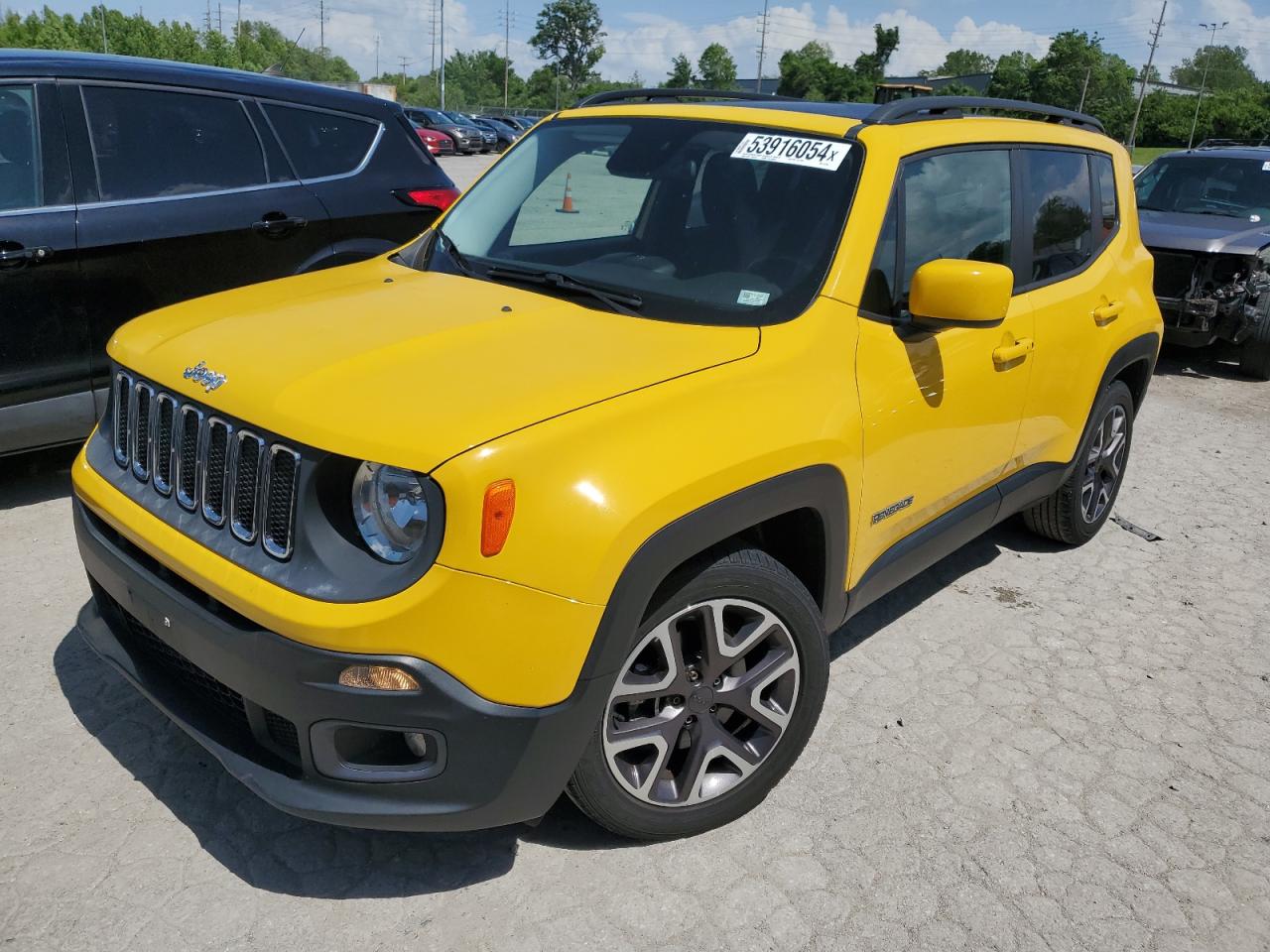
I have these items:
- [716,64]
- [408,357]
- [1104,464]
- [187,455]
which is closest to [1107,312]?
[1104,464]

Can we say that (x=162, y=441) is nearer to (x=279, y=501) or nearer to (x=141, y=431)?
(x=141, y=431)

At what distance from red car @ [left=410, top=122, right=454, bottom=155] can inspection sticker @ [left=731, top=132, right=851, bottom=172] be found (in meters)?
32.7

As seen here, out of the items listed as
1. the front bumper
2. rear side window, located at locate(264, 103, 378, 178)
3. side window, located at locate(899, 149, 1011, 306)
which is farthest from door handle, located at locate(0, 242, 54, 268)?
side window, located at locate(899, 149, 1011, 306)

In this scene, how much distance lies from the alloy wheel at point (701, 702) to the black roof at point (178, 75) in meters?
3.83

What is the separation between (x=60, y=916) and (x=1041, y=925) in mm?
2382

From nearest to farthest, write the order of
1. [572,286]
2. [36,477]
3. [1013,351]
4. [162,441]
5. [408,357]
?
1. [408,357]
2. [162,441]
3. [572,286]
4. [1013,351]
5. [36,477]

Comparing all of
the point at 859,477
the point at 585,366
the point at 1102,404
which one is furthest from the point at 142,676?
the point at 1102,404

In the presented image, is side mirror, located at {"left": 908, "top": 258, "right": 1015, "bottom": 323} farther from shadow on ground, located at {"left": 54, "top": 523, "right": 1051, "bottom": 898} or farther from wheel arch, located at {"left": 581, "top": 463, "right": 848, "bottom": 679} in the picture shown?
shadow on ground, located at {"left": 54, "top": 523, "right": 1051, "bottom": 898}

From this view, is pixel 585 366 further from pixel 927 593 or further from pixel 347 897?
pixel 927 593

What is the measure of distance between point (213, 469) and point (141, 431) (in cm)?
40

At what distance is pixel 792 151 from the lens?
320cm

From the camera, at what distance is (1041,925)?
2.64 m

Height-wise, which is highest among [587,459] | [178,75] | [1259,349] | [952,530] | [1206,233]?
[178,75]

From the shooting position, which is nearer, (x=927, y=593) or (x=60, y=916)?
(x=60, y=916)
